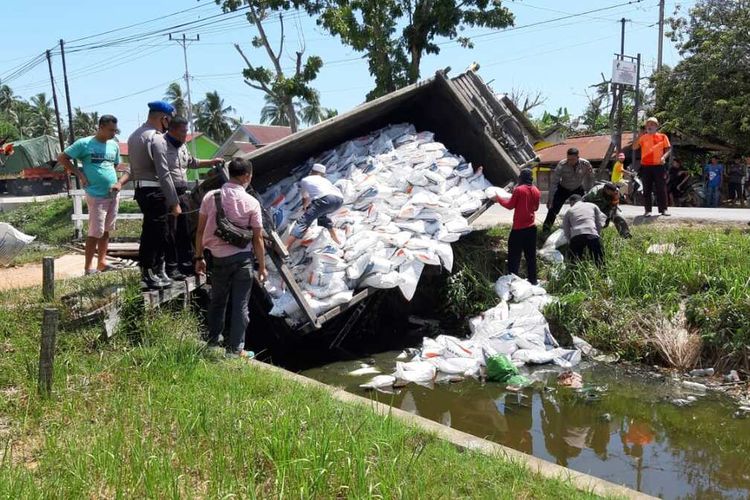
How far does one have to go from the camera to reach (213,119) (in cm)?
5066

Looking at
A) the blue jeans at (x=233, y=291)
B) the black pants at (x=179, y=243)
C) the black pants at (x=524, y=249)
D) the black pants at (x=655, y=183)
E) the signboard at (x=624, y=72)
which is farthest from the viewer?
the signboard at (x=624, y=72)

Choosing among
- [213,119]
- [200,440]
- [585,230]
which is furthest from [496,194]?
[213,119]

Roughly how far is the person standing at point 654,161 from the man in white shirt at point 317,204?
4560 millimetres

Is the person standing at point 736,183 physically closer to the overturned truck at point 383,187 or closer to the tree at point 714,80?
the tree at point 714,80

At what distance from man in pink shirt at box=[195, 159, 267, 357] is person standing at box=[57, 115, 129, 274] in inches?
47.7

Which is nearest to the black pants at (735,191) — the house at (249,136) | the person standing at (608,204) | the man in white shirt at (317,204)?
the person standing at (608,204)

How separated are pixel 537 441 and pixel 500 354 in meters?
1.32

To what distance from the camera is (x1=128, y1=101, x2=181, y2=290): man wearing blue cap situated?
486 cm

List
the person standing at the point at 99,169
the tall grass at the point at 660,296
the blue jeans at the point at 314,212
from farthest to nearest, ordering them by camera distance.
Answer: the blue jeans at the point at 314,212, the tall grass at the point at 660,296, the person standing at the point at 99,169

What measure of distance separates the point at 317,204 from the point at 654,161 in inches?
192

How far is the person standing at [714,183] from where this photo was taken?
50.6ft

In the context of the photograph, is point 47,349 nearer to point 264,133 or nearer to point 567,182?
point 567,182

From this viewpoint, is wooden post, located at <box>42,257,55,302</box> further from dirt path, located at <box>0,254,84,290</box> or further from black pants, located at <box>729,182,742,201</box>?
black pants, located at <box>729,182,742,201</box>

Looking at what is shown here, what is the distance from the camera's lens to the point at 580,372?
5.50 metres
